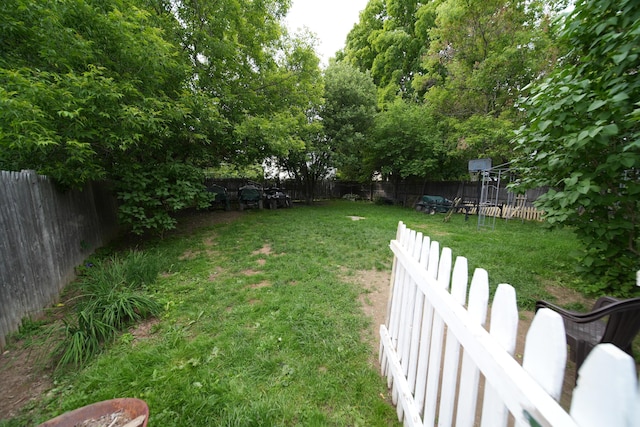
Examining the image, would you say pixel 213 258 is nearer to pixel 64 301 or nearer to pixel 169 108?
pixel 64 301

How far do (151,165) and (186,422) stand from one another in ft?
16.6

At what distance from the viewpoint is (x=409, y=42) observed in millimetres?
15562

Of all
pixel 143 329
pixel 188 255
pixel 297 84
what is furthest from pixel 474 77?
pixel 143 329

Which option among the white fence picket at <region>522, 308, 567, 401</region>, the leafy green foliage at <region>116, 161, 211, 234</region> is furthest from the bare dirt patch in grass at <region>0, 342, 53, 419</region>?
the white fence picket at <region>522, 308, 567, 401</region>

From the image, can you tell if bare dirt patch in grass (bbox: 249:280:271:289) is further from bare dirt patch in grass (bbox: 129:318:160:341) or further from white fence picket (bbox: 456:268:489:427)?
white fence picket (bbox: 456:268:489:427)

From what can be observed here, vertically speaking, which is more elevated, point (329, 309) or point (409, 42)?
point (409, 42)

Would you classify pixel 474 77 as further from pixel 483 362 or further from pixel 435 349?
pixel 483 362

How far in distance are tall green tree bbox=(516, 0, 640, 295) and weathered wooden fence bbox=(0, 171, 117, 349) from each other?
5.48 metres

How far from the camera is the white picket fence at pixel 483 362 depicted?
46 cm

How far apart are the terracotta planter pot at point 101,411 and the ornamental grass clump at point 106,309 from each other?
3.41 ft

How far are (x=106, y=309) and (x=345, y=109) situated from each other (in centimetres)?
1142

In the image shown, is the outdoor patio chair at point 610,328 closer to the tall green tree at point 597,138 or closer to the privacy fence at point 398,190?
the tall green tree at point 597,138

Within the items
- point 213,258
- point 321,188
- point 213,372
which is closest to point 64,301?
point 213,258

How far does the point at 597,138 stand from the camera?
2041 millimetres
